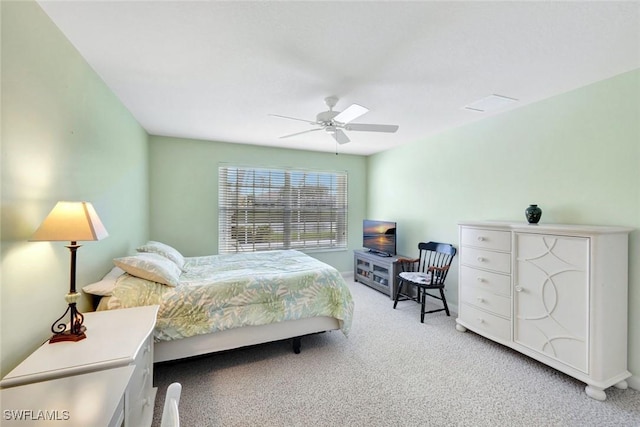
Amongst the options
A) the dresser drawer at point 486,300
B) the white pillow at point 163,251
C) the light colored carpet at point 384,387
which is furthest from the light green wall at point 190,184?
the dresser drawer at point 486,300

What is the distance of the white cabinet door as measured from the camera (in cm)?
201

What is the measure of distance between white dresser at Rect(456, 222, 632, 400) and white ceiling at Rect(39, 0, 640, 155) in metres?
1.27

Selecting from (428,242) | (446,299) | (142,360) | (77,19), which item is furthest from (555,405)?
(77,19)

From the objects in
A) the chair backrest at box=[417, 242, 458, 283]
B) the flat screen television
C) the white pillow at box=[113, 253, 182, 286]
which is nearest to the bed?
the white pillow at box=[113, 253, 182, 286]

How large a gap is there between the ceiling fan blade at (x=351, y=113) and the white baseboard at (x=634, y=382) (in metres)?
2.97

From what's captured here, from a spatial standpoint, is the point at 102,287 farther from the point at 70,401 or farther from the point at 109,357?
the point at 70,401

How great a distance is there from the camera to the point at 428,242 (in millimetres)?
3910

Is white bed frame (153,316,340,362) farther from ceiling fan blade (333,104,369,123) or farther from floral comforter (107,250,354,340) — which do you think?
ceiling fan blade (333,104,369,123)

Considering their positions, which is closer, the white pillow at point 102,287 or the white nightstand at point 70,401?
the white nightstand at point 70,401

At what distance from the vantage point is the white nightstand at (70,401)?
893 mm

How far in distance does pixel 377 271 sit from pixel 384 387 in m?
2.38

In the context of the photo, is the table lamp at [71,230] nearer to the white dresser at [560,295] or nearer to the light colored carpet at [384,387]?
the light colored carpet at [384,387]

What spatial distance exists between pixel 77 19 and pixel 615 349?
14.0ft

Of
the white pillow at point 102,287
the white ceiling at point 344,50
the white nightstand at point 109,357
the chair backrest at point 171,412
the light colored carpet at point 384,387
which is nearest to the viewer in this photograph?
the chair backrest at point 171,412
